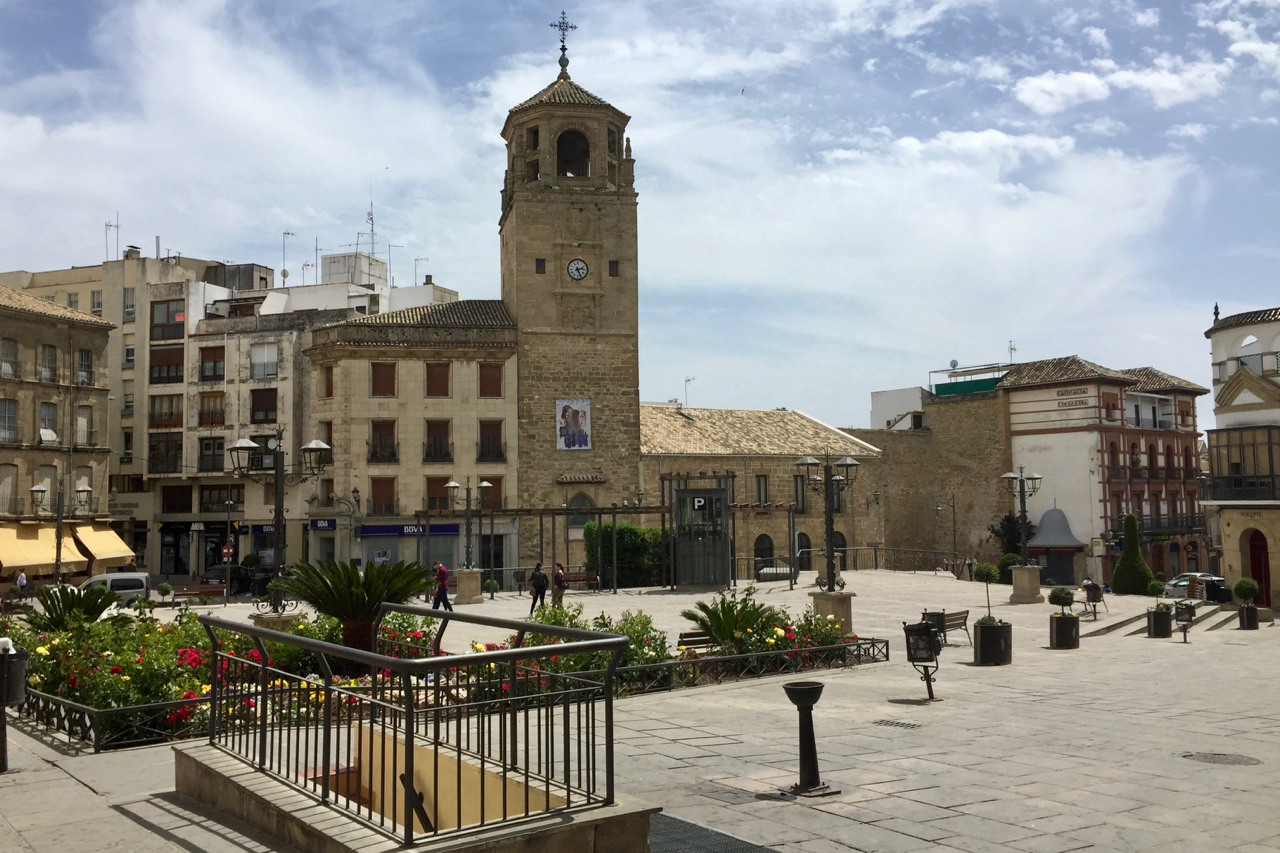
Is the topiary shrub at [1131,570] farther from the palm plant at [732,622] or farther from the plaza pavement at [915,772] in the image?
the palm plant at [732,622]

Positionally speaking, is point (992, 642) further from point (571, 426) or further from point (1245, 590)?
point (571, 426)

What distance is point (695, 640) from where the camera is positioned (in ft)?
51.4

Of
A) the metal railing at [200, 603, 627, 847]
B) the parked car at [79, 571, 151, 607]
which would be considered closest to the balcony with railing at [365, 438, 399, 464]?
the parked car at [79, 571, 151, 607]

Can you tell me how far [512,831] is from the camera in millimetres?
5234

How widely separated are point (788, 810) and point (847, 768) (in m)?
1.55

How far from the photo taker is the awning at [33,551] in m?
39.1

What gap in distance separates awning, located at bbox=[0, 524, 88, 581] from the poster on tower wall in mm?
18863

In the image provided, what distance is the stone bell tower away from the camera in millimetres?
44062

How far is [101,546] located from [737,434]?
92.3 ft

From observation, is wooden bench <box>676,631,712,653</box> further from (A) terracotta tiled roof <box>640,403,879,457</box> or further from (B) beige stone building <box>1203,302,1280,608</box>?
(A) terracotta tiled roof <box>640,403,879,457</box>

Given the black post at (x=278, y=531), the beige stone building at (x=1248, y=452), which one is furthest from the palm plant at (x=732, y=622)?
the beige stone building at (x=1248, y=452)

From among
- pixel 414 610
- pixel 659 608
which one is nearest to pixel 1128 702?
pixel 414 610

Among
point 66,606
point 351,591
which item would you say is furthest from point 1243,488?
point 66,606

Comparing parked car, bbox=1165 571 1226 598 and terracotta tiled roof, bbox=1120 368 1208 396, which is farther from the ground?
terracotta tiled roof, bbox=1120 368 1208 396
